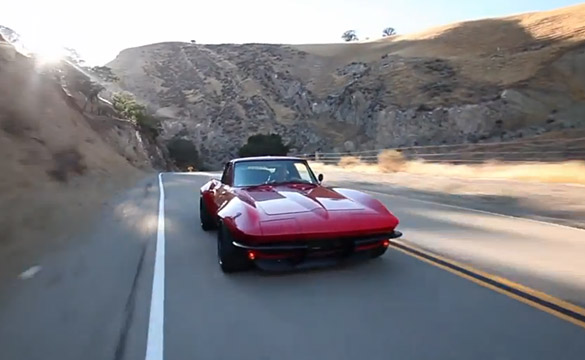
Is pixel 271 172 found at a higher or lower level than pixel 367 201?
higher

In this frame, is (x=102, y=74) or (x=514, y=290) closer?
(x=514, y=290)

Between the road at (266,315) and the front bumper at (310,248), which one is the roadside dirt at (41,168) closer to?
the road at (266,315)

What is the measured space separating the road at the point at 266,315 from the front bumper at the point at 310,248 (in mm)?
287

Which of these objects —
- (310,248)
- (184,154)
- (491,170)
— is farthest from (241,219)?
(184,154)

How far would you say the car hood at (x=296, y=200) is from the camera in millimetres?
6057

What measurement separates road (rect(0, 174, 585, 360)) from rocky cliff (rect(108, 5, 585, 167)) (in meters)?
37.9

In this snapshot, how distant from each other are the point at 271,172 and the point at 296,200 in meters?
1.58

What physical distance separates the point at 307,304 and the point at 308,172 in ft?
11.4

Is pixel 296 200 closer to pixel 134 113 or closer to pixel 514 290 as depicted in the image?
pixel 514 290

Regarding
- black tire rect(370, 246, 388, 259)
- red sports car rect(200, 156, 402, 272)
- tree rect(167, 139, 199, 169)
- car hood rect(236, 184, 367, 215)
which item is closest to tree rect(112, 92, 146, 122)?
tree rect(167, 139, 199, 169)

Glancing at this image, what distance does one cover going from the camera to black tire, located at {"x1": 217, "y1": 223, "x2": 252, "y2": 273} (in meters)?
5.98

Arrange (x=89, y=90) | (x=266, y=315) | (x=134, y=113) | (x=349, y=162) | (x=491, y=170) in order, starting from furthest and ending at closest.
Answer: (x=134, y=113), (x=89, y=90), (x=349, y=162), (x=491, y=170), (x=266, y=315)

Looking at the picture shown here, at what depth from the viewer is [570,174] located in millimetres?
17609

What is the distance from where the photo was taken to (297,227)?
557cm
